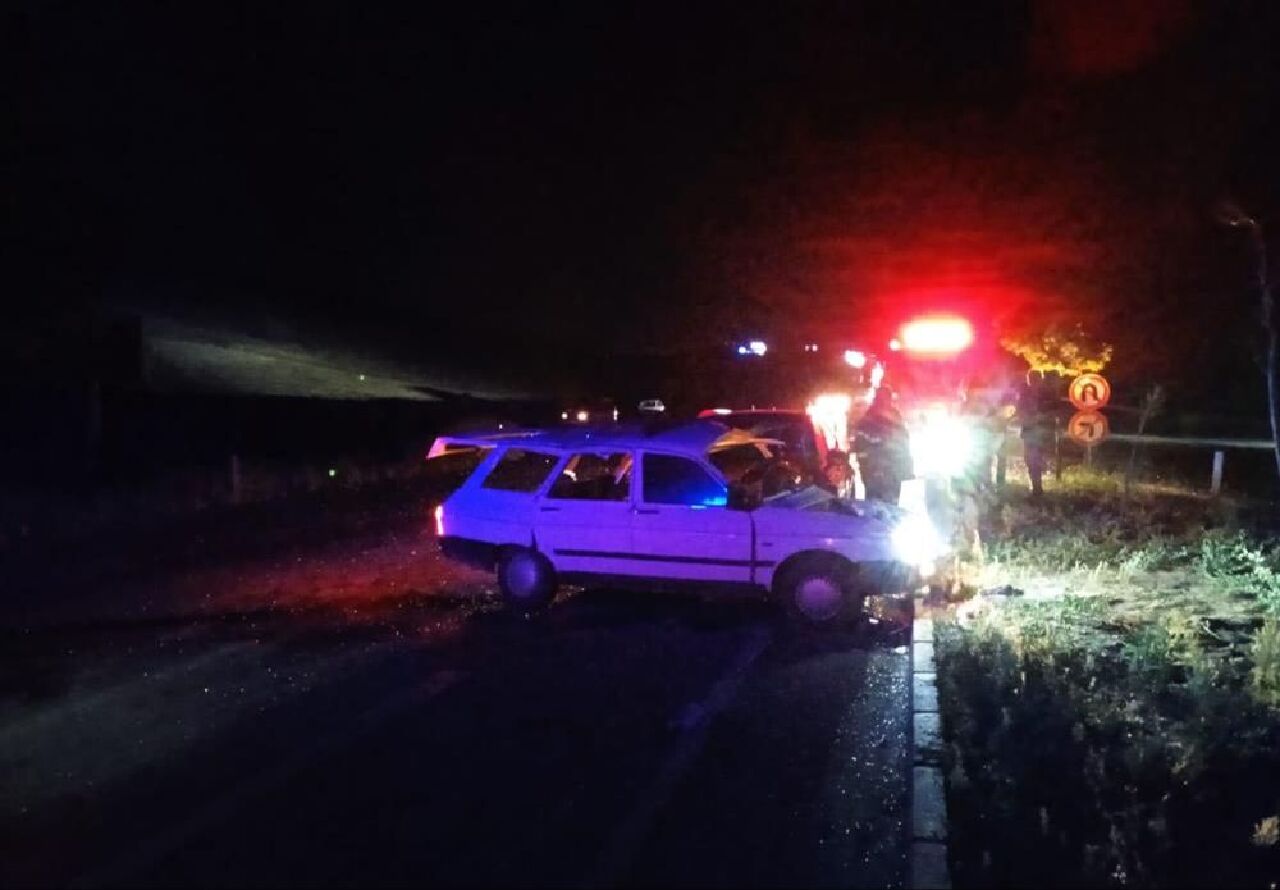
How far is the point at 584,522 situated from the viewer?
10594 millimetres

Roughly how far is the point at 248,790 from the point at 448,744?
114 centimetres

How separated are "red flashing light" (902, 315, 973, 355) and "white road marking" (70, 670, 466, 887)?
27.9 feet

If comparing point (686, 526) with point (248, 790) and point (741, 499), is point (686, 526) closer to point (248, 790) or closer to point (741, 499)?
point (741, 499)

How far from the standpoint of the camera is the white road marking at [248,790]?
5312mm

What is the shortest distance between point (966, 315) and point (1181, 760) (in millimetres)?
9858

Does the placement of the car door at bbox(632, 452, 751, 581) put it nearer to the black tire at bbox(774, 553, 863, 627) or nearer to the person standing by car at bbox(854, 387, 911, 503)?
the black tire at bbox(774, 553, 863, 627)

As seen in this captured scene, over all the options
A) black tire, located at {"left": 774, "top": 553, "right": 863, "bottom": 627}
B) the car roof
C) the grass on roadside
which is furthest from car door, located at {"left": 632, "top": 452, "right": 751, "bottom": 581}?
the grass on roadside

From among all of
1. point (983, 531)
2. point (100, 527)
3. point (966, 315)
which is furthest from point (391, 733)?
point (100, 527)

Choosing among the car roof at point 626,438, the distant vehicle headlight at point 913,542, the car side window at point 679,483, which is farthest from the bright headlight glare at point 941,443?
the car side window at point 679,483

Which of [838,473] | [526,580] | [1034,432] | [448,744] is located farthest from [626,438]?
[1034,432]

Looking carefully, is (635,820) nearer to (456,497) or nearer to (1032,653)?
(1032,653)

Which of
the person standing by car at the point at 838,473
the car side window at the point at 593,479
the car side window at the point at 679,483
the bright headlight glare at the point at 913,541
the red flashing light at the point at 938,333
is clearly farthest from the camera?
the person standing by car at the point at 838,473

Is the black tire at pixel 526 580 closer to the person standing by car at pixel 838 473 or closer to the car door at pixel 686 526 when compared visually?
the car door at pixel 686 526

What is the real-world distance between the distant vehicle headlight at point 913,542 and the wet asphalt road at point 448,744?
0.60 meters
